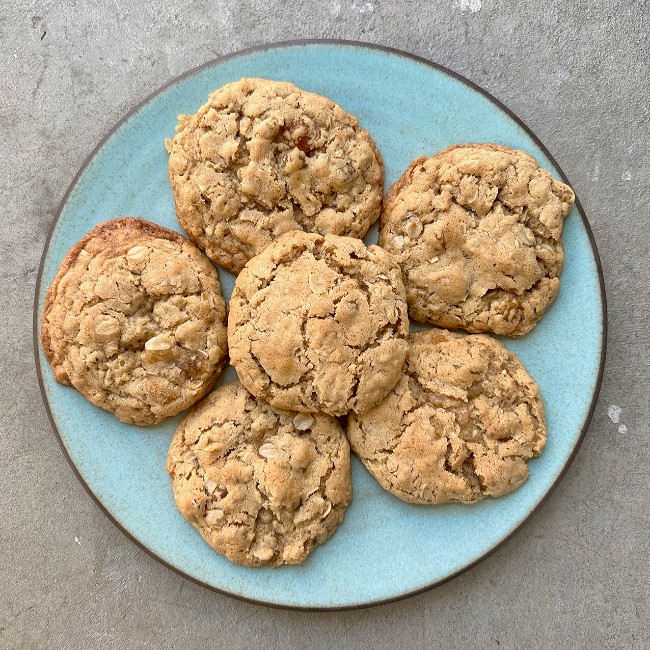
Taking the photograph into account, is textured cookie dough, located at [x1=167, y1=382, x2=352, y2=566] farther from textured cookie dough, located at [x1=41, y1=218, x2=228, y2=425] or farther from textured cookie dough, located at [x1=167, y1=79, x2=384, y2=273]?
textured cookie dough, located at [x1=167, y1=79, x2=384, y2=273]

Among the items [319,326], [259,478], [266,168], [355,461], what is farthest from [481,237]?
[259,478]

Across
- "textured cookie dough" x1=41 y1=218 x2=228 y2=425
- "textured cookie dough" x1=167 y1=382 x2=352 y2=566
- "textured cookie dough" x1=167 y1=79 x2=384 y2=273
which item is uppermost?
"textured cookie dough" x1=167 y1=79 x2=384 y2=273

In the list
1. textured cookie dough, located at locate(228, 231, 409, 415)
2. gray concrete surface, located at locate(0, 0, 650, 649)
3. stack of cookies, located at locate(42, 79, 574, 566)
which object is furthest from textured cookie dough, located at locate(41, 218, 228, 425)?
gray concrete surface, located at locate(0, 0, 650, 649)

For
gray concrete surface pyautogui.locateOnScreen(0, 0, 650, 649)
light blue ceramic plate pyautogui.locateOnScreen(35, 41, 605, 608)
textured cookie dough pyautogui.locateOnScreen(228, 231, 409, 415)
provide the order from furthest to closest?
gray concrete surface pyautogui.locateOnScreen(0, 0, 650, 649), light blue ceramic plate pyautogui.locateOnScreen(35, 41, 605, 608), textured cookie dough pyautogui.locateOnScreen(228, 231, 409, 415)

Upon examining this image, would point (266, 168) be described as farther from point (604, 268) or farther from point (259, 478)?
point (604, 268)

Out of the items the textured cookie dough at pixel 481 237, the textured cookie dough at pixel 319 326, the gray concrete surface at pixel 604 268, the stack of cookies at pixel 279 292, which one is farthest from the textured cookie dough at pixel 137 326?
the textured cookie dough at pixel 481 237

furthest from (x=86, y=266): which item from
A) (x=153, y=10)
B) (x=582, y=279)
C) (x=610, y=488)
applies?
(x=610, y=488)
